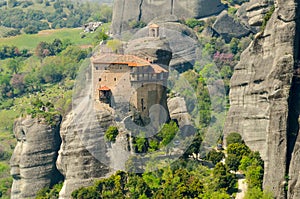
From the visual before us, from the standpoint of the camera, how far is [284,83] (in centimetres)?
4075

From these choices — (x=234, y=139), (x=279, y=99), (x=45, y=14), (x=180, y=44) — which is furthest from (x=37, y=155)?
(x=45, y=14)

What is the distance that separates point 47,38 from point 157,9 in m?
27.3

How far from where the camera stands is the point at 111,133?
1861 inches

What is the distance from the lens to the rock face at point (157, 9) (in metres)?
87.8

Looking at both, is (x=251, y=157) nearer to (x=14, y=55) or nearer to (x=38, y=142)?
(x=38, y=142)

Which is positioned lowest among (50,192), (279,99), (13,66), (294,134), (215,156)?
(50,192)

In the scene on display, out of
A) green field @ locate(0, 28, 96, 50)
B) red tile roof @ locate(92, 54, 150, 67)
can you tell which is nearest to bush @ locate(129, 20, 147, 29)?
green field @ locate(0, 28, 96, 50)

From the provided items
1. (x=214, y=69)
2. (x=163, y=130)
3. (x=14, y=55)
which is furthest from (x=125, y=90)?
(x=14, y=55)

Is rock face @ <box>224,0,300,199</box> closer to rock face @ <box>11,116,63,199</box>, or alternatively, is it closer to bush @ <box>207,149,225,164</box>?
bush @ <box>207,149,225,164</box>

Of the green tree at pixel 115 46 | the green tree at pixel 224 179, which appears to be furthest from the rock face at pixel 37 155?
the green tree at pixel 224 179

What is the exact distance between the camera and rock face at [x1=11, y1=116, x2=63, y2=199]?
51.4 m

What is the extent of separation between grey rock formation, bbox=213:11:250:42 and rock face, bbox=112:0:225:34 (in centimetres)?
584

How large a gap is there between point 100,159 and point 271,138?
11.5 m

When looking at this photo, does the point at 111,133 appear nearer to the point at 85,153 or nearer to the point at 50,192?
the point at 85,153
